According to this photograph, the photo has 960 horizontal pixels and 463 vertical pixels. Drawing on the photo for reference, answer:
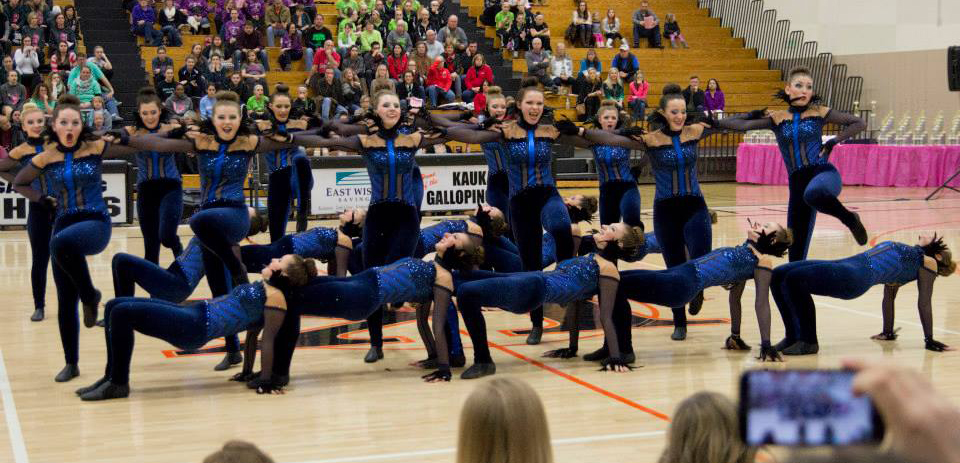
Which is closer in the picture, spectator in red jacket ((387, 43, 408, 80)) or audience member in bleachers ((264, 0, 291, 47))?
spectator in red jacket ((387, 43, 408, 80))

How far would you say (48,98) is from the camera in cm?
1571

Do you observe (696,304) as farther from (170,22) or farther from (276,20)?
(170,22)

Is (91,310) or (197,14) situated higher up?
(197,14)

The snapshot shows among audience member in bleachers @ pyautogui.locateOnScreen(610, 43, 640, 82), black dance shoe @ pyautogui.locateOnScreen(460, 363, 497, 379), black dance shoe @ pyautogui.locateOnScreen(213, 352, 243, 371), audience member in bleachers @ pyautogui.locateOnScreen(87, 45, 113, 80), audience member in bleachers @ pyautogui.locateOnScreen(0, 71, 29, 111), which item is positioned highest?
audience member in bleachers @ pyautogui.locateOnScreen(610, 43, 640, 82)

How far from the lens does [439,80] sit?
726 inches

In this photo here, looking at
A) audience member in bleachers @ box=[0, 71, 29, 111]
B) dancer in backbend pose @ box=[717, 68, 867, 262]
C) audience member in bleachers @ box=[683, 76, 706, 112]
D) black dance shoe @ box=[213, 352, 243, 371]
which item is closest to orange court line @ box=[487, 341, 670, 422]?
black dance shoe @ box=[213, 352, 243, 371]

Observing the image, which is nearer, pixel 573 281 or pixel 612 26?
pixel 573 281

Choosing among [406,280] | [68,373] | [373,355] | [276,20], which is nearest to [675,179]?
[406,280]

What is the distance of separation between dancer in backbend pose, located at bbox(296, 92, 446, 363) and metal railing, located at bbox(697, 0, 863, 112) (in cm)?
1616

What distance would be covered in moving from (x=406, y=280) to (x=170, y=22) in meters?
14.1

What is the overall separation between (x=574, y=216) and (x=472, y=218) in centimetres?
77

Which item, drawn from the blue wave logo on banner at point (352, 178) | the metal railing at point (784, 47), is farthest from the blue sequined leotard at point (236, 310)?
the metal railing at point (784, 47)

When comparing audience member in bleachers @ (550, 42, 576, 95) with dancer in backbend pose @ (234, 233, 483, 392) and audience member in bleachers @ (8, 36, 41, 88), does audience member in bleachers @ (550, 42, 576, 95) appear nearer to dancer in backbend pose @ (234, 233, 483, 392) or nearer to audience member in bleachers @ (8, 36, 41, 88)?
audience member in bleachers @ (8, 36, 41, 88)

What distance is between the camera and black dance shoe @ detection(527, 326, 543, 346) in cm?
731
